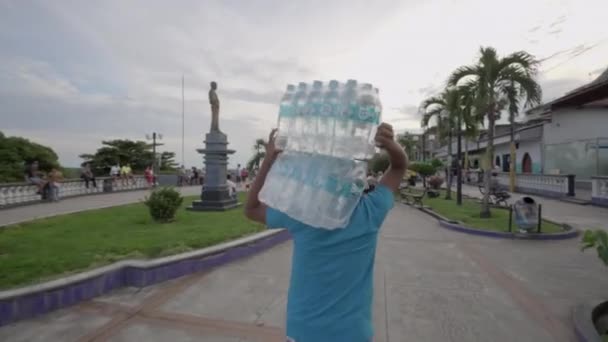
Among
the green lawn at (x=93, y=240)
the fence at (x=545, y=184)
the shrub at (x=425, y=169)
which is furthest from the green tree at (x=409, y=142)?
the green lawn at (x=93, y=240)

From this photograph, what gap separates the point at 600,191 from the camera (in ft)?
46.6

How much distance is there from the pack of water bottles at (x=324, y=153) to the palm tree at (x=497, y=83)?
35.1 ft

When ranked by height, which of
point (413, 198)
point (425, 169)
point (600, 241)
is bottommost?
point (413, 198)

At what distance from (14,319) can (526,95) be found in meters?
13.0

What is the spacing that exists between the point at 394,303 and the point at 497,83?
31.6ft

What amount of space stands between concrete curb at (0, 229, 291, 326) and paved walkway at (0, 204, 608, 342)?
0.45 ft

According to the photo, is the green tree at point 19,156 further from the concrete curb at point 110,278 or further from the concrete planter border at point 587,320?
the concrete planter border at point 587,320

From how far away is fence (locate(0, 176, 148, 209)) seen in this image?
42.0 feet

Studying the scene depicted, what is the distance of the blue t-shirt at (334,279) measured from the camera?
1502mm

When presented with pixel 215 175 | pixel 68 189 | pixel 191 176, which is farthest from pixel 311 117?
pixel 191 176

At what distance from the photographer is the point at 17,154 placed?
27.2 metres

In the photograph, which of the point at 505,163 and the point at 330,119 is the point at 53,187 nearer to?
the point at 330,119

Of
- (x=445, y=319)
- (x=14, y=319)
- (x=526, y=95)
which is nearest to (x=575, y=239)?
(x=526, y=95)

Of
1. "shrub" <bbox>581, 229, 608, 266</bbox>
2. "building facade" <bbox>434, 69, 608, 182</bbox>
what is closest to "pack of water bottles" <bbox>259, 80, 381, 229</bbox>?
"shrub" <bbox>581, 229, 608, 266</bbox>
